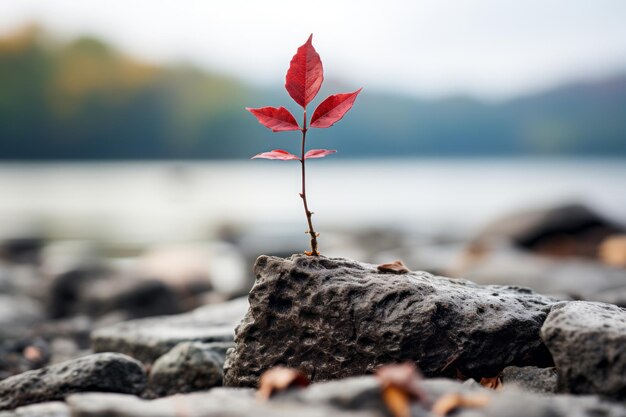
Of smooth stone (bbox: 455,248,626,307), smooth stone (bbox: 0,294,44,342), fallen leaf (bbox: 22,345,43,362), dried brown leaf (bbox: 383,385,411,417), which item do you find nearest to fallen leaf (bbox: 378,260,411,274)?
dried brown leaf (bbox: 383,385,411,417)

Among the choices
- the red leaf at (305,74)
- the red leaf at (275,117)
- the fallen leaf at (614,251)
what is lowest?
the fallen leaf at (614,251)

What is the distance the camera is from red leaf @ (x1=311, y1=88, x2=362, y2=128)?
325cm

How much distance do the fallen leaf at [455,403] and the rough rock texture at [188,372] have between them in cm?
220

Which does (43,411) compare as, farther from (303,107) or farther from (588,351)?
(588,351)

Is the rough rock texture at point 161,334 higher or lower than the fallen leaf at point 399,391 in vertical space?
lower

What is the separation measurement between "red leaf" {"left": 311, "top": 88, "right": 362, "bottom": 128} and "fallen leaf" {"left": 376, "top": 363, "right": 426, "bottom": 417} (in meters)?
1.42

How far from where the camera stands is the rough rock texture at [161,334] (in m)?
4.90

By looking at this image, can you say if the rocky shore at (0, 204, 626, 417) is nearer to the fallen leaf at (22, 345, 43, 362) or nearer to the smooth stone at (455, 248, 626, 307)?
the fallen leaf at (22, 345, 43, 362)

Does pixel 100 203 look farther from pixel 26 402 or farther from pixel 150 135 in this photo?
pixel 150 135

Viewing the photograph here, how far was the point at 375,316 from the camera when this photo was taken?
10.5 feet

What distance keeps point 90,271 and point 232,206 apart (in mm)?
23952

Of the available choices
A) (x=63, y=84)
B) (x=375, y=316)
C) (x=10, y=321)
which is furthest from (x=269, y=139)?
(x=375, y=316)

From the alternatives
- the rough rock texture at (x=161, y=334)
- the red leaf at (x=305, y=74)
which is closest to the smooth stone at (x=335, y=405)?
the red leaf at (x=305, y=74)

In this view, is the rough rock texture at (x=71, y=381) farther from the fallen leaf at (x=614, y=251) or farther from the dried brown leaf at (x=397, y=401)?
the fallen leaf at (x=614, y=251)
